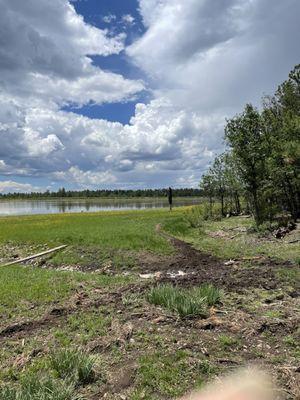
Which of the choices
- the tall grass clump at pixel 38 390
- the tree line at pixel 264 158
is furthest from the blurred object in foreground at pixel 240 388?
the tree line at pixel 264 158

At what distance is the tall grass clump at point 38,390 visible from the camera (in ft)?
17.3

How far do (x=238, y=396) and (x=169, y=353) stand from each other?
159 cm

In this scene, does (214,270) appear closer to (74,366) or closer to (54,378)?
(74,366)

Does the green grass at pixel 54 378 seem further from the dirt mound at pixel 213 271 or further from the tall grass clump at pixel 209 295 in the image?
the dirt mound at pixel 213 271

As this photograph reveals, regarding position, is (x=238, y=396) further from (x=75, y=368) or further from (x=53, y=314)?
A: (x=53, y=314)

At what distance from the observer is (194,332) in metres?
7.66

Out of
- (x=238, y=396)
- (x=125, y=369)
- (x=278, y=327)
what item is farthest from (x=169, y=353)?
(x=278, y=327)

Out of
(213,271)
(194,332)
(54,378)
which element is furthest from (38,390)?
(213,271)

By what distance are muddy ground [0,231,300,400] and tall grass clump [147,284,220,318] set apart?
0.21 metres

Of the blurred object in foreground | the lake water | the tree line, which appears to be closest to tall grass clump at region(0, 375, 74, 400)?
the blurred object in foreground

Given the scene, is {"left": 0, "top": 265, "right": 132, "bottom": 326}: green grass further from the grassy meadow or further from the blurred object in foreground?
the blurred object in foreground

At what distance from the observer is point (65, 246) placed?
24.2 m

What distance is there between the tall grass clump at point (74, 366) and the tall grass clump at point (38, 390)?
29cm

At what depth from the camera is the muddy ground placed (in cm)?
614
